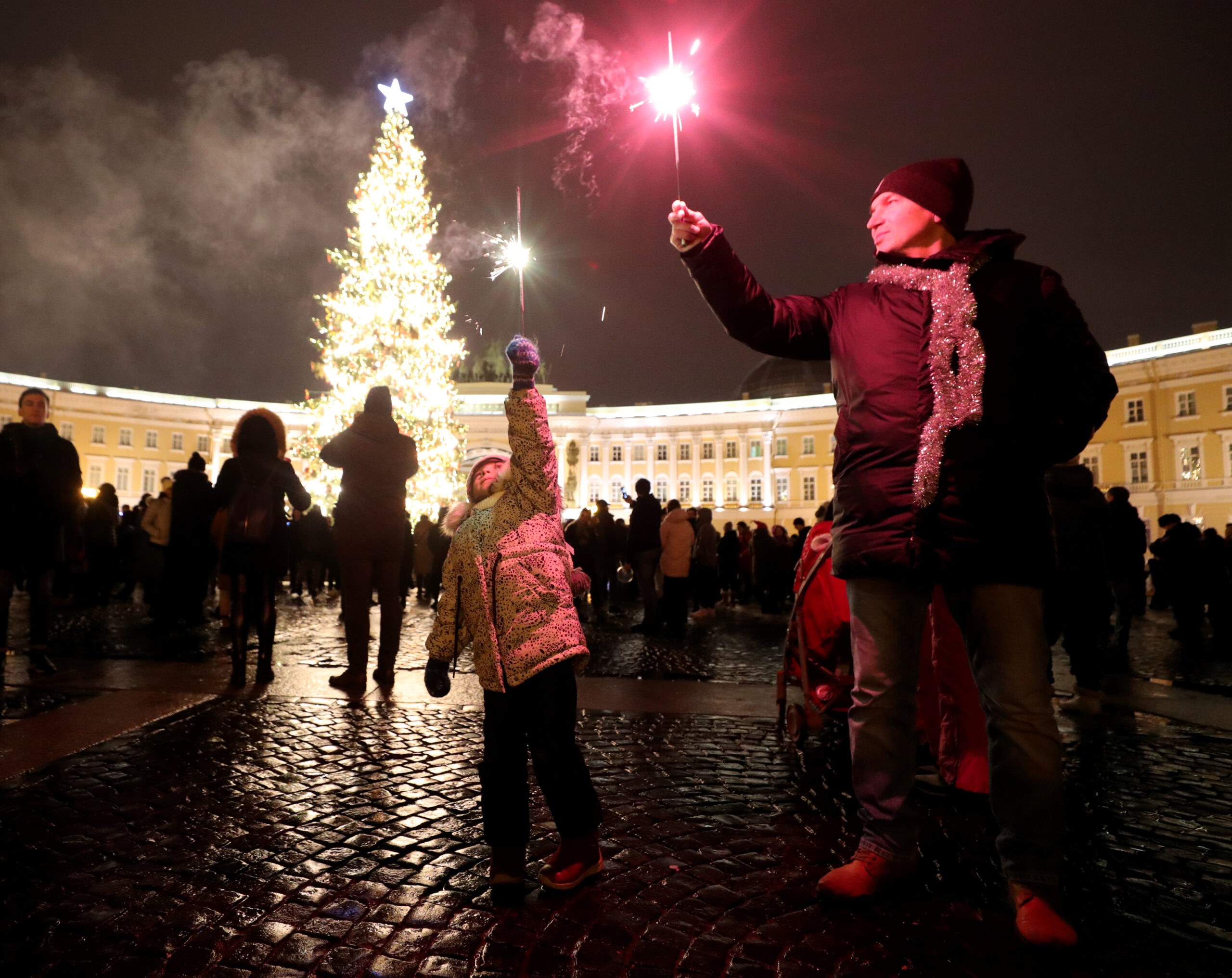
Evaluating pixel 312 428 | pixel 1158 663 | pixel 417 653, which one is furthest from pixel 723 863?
pixel 312 428

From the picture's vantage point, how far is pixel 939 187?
254 cm

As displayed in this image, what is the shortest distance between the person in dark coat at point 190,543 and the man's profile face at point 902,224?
8130mm

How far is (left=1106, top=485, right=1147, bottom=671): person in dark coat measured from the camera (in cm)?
962

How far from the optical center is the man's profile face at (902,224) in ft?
8.38

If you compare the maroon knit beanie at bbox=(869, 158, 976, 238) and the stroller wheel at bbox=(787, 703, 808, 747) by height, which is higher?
the maroon knit beanie at bbox=(869, 158, 976, 238)

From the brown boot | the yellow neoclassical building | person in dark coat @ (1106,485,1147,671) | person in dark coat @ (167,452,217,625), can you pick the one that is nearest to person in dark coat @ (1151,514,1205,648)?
person in dark coat @ (1106,485,1147,671)

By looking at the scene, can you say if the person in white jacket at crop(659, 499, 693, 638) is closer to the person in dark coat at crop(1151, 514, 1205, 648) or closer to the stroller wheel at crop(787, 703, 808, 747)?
the stroller wheel at crop(787, 703, 808, 747)

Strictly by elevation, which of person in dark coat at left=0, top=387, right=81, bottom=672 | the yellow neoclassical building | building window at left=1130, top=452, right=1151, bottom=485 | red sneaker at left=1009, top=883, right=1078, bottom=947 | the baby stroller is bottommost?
red sneaker at left=1009, top=883, right=1078, bottom=947

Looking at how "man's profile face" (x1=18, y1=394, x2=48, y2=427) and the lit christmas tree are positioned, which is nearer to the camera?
"man's profile face" (x1=18, y1=394, x2=48, y2=427)

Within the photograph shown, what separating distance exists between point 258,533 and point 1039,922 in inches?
200

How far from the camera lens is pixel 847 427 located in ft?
7.98

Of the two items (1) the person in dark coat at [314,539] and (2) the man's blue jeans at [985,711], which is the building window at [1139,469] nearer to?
(1) the person in dark coat at [314,539]

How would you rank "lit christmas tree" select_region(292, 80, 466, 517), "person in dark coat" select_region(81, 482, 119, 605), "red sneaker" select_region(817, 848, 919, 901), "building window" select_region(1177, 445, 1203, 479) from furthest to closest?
"building window" select_region(1177, 445, 1203, 479), "lit christmas tree" select_region(292, 80, 466, 517), "person in dark coat" select_region(81, 482, 119, 605), "red sneaker" select_region(817, 848, 919, 901)

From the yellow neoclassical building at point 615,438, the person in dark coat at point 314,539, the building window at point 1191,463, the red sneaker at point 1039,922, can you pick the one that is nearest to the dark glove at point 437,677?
the red sneaker at point 1039,922
